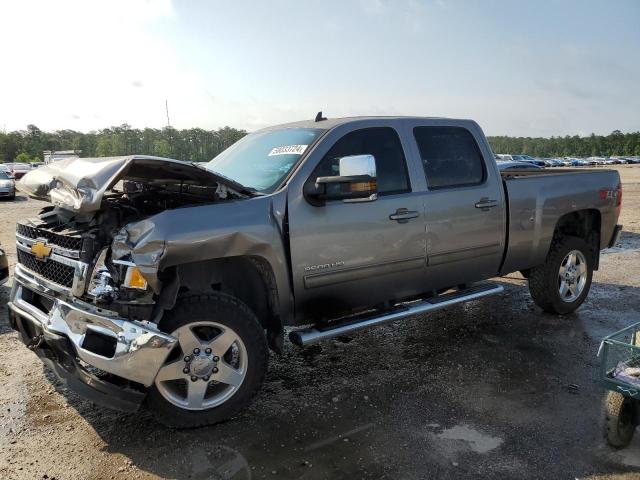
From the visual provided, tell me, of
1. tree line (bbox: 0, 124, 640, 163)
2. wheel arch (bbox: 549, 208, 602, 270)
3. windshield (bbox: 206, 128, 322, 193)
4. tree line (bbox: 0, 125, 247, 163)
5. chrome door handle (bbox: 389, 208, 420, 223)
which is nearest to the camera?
windshield (bbox: 206, 128, 322, 193)

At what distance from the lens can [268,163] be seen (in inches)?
159

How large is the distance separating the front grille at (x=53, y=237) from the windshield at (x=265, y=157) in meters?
1.26

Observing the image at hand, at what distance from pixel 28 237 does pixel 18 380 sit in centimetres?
125

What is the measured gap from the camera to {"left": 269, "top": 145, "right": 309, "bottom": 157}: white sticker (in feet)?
12.7

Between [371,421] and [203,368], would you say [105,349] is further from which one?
[371,421]

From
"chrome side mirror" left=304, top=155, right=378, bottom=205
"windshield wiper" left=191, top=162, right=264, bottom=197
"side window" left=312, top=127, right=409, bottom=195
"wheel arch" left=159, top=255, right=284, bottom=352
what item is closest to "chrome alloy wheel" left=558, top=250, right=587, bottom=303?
"side window" left=312, top=127, right=409, bottom=195

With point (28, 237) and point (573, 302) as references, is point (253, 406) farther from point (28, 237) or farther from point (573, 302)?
point (573, 302)

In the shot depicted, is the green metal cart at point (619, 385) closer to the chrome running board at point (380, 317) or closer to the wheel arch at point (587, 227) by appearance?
the chrome running board at point (380, 317)

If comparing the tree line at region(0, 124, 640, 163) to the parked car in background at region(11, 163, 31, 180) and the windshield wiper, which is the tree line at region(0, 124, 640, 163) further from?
the parked car in background at region(11, 163, 31, 180)

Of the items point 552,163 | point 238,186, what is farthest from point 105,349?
point 552,163

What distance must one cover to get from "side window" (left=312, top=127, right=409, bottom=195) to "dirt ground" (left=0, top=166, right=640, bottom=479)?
1.54 m

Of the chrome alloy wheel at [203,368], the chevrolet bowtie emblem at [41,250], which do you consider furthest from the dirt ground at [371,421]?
the chevrolet bowtie emblem at [41,250]

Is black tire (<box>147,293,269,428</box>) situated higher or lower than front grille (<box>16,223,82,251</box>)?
lower

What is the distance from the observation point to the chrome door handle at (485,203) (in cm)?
456
